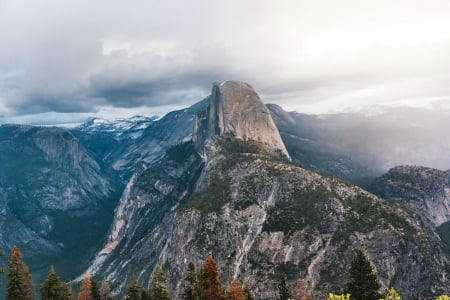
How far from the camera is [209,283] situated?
10150 centimetres

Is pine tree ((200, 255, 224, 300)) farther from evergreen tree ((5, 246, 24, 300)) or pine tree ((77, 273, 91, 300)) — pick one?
evergreen tree ((5, 246, 24, 300))

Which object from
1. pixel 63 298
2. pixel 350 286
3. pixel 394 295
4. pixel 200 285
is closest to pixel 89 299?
pixel 63 298

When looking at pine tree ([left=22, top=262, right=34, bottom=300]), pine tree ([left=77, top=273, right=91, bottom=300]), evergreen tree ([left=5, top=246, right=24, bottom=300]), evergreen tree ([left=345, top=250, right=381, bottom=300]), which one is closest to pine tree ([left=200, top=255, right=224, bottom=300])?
pine tree ([left=77, top=273, right=91, bottom=300])

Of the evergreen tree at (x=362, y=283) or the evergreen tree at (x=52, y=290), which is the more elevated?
the evergreen tree at (x=362, y=283)

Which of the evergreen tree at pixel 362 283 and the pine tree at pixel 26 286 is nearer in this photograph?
the evergreen tree at pixel 362 283

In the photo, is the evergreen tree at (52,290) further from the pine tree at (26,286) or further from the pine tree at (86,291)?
the pine tree at (86,291)

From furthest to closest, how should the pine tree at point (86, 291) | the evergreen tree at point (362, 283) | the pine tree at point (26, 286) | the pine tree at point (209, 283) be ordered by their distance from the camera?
the pine tree at point (86, 291) < the pine tree at point (26, 286) < the pine tree at point (209, 283) < the evergreen tree at point (362, 283)

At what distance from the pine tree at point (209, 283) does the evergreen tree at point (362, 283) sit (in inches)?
1290

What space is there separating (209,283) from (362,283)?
3605 centimetres

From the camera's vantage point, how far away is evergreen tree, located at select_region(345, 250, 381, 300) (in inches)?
3093

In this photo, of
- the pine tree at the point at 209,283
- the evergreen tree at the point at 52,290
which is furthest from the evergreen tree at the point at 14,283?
the pine tree at the point at 209,283

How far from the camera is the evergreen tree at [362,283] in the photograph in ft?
258

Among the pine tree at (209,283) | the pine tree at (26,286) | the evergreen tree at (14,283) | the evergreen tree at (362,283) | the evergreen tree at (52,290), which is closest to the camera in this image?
the evergreen tree at (362,283)

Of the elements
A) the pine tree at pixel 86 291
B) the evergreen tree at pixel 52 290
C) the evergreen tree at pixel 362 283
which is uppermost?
the evergreen tree at pixel 362 283
